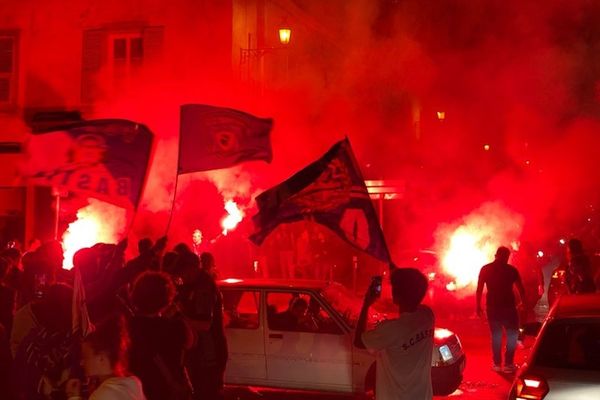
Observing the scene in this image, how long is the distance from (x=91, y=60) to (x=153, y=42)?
4.58 ft

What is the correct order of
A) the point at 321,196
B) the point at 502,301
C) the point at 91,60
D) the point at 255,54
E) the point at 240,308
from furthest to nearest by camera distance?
the point at 255,54 < the point at 91,60 < the point at 502,301 < the point at 240,308 < the point at 321,196

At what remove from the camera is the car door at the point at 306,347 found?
7320 mm

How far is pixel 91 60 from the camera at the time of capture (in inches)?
646

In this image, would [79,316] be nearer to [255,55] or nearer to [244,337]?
[244,337]

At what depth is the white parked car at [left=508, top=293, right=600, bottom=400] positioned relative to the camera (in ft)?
13.9

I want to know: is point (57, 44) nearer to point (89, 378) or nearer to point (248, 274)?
point (248, 274)

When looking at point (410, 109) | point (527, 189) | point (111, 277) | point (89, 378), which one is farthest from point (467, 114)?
point (89, 378)

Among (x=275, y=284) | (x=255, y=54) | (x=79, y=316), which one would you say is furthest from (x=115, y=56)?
(x=79, y=316)

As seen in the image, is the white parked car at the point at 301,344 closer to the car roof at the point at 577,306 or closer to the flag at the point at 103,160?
the car roof at the point at 577,306

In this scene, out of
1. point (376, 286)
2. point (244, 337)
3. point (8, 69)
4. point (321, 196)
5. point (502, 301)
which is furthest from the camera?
point (8, 69)

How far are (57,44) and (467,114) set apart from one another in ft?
48.0

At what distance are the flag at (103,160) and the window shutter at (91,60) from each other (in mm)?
11336

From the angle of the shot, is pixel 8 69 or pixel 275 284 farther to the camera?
pixel 8 69

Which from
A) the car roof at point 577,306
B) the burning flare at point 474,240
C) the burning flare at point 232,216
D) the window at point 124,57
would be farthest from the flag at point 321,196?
the window at point 124,57
